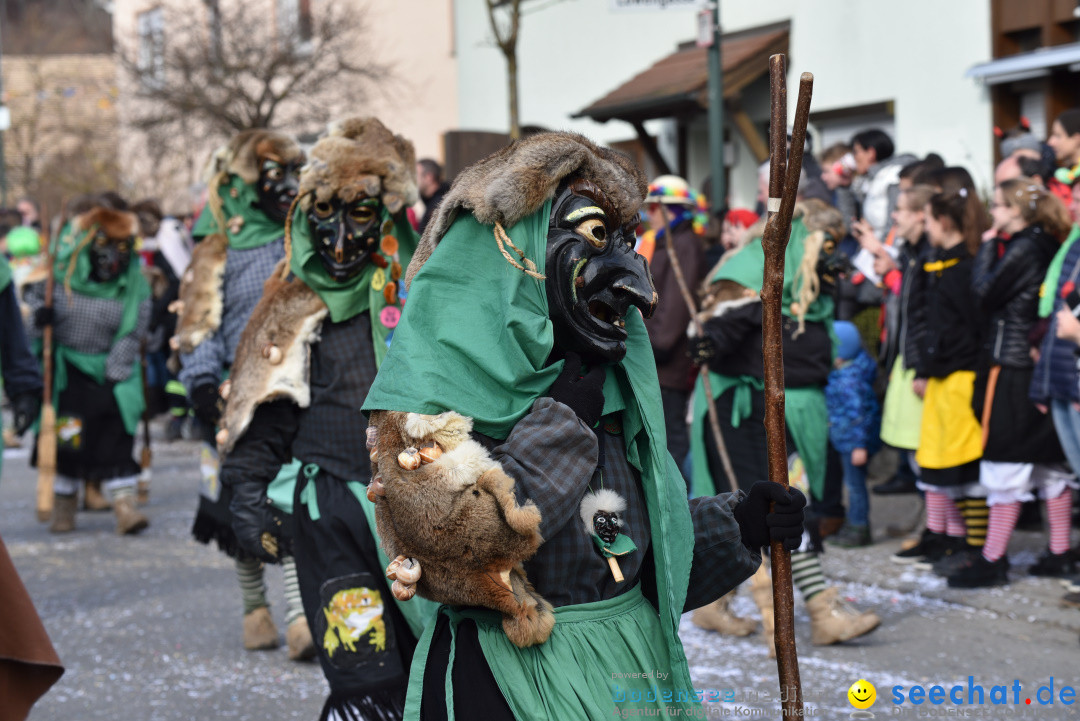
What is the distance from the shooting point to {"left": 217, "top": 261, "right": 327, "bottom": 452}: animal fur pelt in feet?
13.2

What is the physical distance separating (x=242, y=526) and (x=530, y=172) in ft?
6.91

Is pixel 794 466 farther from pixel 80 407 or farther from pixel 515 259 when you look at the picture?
pixel 80 407

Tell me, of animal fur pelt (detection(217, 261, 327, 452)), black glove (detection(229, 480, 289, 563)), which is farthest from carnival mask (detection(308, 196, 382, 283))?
black glove (detection(229, 480, 289, 563))

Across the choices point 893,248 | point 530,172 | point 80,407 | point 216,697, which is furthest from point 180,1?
point 530,172

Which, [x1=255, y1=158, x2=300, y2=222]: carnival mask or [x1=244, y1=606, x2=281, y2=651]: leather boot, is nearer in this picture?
[x1=255, y1=158, x2=300, y2=222]: carnival mask

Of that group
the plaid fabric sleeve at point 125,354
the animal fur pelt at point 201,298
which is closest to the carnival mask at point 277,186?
the animal fur pelt at point 201,298

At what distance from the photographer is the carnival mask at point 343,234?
13.4ft

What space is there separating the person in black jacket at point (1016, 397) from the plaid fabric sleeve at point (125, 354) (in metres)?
6.04

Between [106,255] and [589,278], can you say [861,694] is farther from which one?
[106,255]

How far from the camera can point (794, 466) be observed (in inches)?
223

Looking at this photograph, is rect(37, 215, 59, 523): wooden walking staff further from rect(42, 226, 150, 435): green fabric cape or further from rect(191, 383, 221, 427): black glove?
rect(191, 383, 221, 427): black glove

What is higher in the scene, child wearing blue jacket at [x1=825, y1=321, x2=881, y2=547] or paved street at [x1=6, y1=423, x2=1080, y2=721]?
child wearing blue jacket at [x1=825, y1=321, x2=881, y2=547]

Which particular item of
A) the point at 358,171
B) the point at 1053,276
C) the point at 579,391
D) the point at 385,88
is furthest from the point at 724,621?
the point at 385,88

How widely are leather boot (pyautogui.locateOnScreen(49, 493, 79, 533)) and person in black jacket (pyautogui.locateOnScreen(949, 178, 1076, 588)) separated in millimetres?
6265
